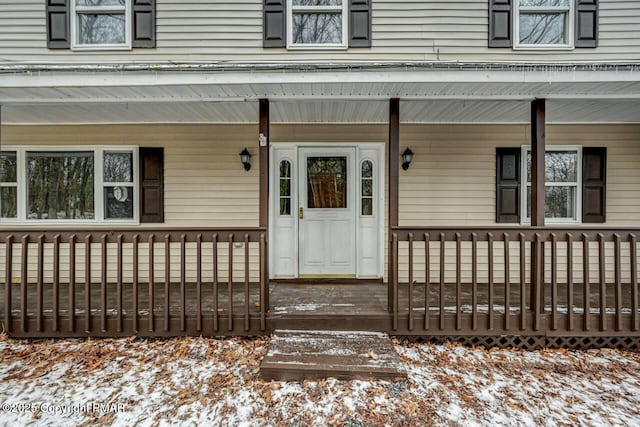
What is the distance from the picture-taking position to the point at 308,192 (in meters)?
4.61

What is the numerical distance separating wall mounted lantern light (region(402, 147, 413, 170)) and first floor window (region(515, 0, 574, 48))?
2.05 metres

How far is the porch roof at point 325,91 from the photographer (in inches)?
117

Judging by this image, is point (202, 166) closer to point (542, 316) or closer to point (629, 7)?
point (542, 316)

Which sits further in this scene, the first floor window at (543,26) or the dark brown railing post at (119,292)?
the first floor window at (543,26)

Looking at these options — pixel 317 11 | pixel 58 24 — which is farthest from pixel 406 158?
pixel 58 24

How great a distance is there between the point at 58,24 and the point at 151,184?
249cm

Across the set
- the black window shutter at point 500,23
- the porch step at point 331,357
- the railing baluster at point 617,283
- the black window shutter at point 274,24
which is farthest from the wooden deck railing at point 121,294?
the black window shutter at point 500,23

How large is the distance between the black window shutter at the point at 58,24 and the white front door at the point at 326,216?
3.60 metres

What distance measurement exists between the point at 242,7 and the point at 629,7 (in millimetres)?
5185

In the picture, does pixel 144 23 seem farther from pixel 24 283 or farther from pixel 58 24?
pixel 24 283

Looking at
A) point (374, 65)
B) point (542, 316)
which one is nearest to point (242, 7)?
point (374, 65)

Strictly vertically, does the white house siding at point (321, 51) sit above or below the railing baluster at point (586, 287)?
above

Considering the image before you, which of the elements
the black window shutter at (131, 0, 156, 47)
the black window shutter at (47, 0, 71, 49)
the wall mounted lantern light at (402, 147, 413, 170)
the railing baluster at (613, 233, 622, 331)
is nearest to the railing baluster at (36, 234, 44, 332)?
the black window shutter at (131, 0, 156, 47)

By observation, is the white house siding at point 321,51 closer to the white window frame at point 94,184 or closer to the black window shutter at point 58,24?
the black window shutter at point 58,24
